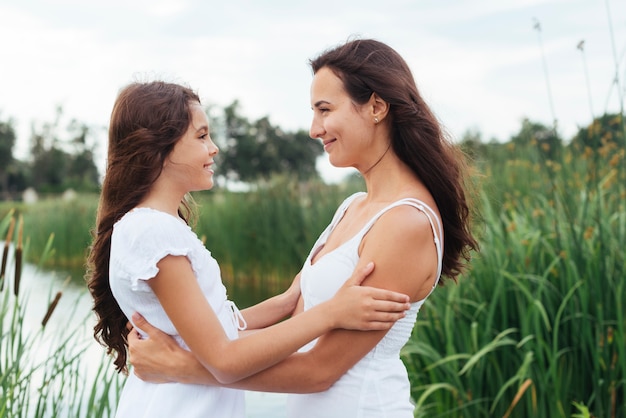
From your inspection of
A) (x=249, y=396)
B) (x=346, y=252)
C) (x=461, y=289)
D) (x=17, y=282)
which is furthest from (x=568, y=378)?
(x=249, y=396)

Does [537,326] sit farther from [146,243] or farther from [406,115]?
[146,243]

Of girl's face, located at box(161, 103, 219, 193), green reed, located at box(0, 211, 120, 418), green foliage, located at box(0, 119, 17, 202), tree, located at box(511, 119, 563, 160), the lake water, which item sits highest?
green foliage, located at box(0, 119, 17, 202)

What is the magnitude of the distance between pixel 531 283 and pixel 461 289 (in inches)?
17.2

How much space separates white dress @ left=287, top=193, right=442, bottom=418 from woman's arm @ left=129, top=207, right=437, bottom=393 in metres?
0.04

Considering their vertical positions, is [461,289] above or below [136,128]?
below

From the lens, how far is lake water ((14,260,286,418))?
336 centimetres

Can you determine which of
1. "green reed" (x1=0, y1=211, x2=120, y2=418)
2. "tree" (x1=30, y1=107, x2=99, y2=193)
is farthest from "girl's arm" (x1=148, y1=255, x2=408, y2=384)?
"tree" (x1=30, y1=107, x2=99, y2=193)

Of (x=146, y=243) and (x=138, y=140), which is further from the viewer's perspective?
(x=138, y=140)

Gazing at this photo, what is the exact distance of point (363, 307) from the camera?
1.60 m

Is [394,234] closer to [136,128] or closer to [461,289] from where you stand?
[136,128]

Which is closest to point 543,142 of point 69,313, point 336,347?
point 336,347

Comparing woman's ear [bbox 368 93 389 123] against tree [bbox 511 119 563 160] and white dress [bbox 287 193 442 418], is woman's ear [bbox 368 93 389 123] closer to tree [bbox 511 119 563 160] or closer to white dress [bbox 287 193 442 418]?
white dress [bbox 287 193 442 418]

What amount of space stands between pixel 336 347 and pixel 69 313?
27.0ft

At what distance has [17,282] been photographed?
2.45 m
